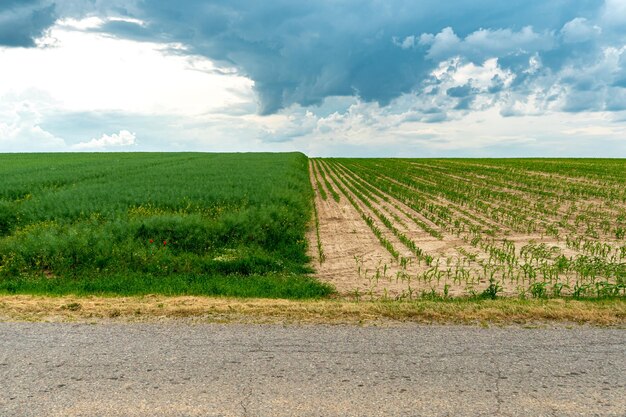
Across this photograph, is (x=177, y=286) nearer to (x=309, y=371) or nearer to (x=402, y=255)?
(x=309, y=371)

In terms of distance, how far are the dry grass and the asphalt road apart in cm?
44

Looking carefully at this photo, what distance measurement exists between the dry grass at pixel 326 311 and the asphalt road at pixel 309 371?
1.45 feet

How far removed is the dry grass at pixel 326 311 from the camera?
24.9 ft

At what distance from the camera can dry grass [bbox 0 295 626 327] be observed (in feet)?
24.9

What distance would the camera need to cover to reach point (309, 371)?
→ 219 inches

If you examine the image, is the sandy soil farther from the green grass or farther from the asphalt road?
the asphalt road

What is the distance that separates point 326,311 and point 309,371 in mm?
2393

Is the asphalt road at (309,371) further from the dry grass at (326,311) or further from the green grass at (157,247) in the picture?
the green grass at (157,247)

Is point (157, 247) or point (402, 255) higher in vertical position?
point (157, 247)

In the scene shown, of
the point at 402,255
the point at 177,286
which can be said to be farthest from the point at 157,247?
the point at 402,255

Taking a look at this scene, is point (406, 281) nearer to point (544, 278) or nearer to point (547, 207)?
point (544, 278)

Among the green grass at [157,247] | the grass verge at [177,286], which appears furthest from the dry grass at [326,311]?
the green grass at [157,247]

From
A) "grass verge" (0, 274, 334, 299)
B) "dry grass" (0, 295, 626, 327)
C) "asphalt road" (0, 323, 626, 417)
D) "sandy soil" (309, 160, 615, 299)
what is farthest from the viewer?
"sandy soil" (309, 160, 615, 299)

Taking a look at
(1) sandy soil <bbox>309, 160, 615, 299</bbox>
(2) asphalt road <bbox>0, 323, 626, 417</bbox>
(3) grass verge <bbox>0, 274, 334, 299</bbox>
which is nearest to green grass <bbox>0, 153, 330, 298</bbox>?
(3) grass verge <bbox>0, 274, 334, 299</bbox>
